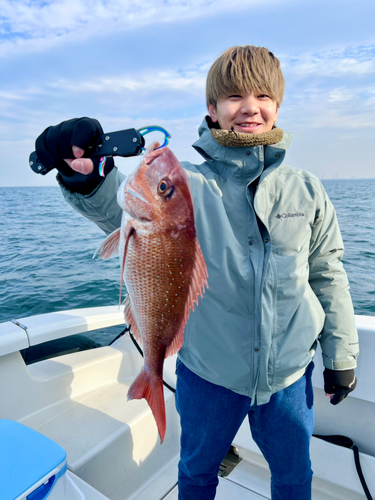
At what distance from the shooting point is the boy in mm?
1646

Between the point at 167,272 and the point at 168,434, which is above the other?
the point at 167,272

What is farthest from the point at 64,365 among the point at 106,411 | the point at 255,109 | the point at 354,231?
the point at 354,231

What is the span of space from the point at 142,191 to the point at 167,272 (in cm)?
30

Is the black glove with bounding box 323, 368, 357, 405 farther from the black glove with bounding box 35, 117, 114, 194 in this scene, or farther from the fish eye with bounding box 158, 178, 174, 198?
the black glove with bounding box 35, 117, 114, 194

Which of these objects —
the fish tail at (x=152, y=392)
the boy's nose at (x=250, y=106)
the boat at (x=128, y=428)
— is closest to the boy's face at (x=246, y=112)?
the boy's nose at (x=250, y=106)

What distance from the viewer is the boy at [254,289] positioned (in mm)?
1646

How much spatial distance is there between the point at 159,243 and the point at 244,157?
2.54 feet

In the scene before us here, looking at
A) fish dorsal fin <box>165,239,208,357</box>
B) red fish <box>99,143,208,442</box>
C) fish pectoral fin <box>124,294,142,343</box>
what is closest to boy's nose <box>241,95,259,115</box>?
red fish <box>99,143,208,442</box>

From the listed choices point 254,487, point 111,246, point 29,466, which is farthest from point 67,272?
point 111,246

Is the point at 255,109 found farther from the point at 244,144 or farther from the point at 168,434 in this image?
the point at 168,434

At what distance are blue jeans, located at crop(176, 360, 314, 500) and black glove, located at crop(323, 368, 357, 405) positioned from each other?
136 millimetres

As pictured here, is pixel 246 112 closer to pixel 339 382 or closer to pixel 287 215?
pixel 287 215

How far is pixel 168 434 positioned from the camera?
2943 millimetres

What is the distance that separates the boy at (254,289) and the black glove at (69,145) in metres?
0.10
